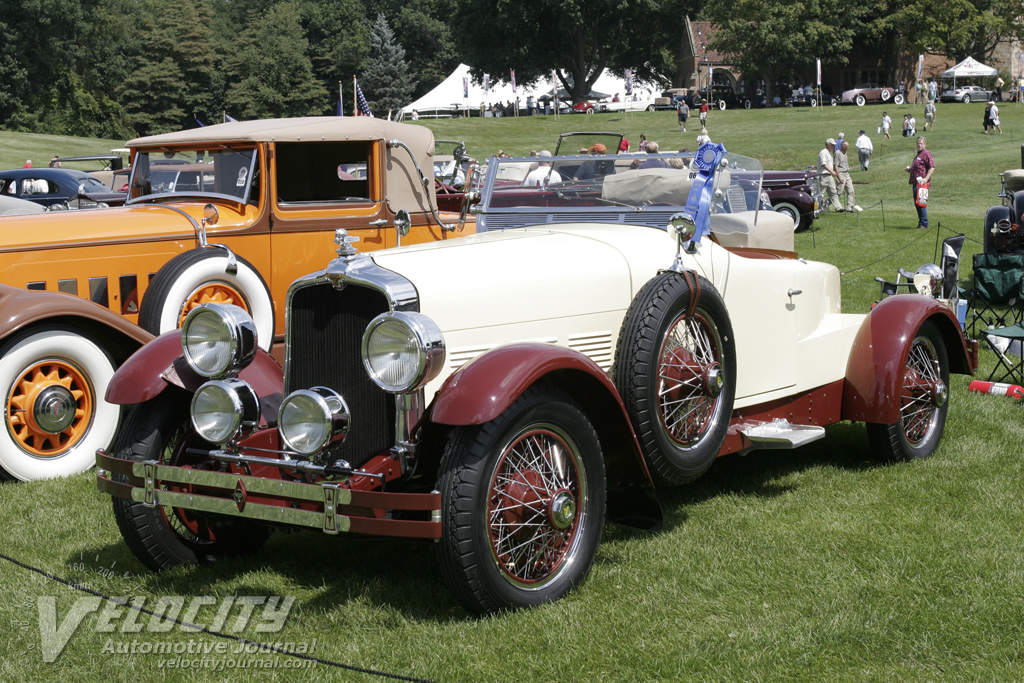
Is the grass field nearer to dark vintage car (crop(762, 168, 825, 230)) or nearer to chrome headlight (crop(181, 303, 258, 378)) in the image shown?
chrome headlight (crop(181, 303, 258, 378))

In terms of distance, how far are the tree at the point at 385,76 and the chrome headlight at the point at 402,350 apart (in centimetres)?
7357

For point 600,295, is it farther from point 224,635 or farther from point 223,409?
point 224,635

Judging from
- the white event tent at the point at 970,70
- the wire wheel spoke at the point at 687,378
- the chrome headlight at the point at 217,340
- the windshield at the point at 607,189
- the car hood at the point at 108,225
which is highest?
the white event tent at the point at 970,70

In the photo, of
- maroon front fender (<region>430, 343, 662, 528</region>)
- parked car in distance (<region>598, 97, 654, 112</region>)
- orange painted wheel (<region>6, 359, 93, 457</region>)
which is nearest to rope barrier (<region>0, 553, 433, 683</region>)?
maroon front fender (<region>430, 343, 662, 528</region>)

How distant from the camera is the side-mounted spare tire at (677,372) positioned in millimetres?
4125

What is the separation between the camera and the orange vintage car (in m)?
5.99

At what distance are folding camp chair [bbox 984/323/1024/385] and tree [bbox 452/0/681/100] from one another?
176 ft

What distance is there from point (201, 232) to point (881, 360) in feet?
15.6

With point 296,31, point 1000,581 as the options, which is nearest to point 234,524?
point 1000,581

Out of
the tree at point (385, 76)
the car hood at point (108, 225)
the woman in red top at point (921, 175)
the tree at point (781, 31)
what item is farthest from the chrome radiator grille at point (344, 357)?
the tree at point (385, 76)

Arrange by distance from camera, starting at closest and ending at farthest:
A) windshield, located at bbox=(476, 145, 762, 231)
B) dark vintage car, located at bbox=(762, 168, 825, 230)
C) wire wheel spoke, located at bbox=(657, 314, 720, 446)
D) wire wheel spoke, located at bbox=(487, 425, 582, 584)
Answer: wire wheel spoke, located at bbox=(487, 425, 582, 584) → wire wheel spoke, located at bbox=(657, 314, 720, 446) → windshield, located at bbox=(476, 145, 762, 231) → dark vintage car, located at bbox=(762, 168, 825, 230)

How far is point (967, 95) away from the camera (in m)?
53.9

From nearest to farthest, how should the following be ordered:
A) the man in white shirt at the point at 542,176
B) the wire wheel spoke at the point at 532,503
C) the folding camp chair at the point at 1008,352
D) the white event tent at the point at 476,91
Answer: the wire wheel spoke at the point at 532,503, the man in white shirt at the point at 542,176, the folding camp chair at the point at 1008,352, the white event tent at the point at 476,91

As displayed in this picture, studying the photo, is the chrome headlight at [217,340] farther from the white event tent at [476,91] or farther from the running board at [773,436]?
the white event tent at [476,91]
